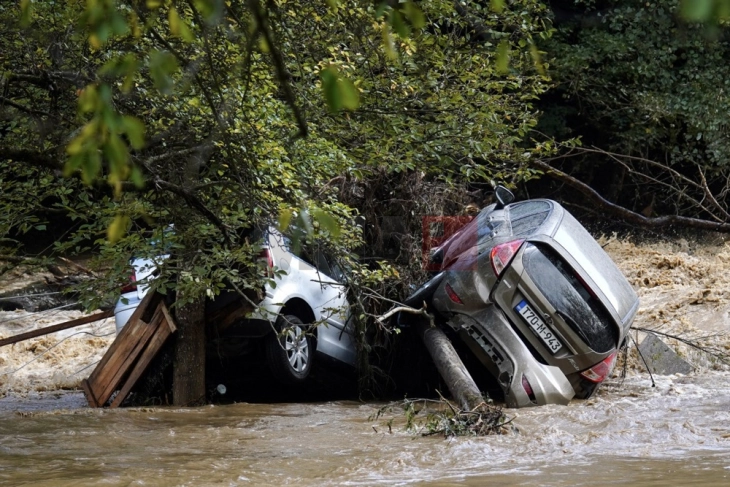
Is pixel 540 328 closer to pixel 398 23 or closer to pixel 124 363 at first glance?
pixel 124 363

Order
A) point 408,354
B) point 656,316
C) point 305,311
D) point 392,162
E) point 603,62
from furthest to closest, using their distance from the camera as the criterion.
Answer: point 603,62 < point 656,316 < point 408,354 < point 305,311 < point 392,162

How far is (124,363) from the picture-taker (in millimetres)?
8445

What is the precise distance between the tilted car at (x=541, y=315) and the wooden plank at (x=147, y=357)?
2529 mm

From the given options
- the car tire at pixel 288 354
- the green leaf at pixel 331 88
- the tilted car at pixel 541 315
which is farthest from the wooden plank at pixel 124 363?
the green leaf at pixel 331 88

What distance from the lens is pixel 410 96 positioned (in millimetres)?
7852

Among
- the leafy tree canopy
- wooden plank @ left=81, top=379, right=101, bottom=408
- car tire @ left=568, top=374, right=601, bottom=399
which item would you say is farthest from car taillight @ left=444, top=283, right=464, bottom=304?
wooden plank @ left=81, top=379, right=101, bottom=408

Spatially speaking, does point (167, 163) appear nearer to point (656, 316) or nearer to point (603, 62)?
point (656, 316)

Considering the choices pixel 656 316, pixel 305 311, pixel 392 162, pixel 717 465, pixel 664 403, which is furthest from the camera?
pixel 656 316

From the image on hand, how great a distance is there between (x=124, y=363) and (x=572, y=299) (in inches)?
155

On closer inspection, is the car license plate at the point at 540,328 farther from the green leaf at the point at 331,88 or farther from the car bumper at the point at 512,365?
the green leaf at the point at 331,88

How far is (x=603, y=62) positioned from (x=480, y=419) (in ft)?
42.0

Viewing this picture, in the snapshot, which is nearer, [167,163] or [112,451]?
[112,451]

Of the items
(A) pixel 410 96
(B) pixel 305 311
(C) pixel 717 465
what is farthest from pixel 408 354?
(C) pixel 717 465

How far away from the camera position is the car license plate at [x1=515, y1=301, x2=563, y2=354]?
7855mm
